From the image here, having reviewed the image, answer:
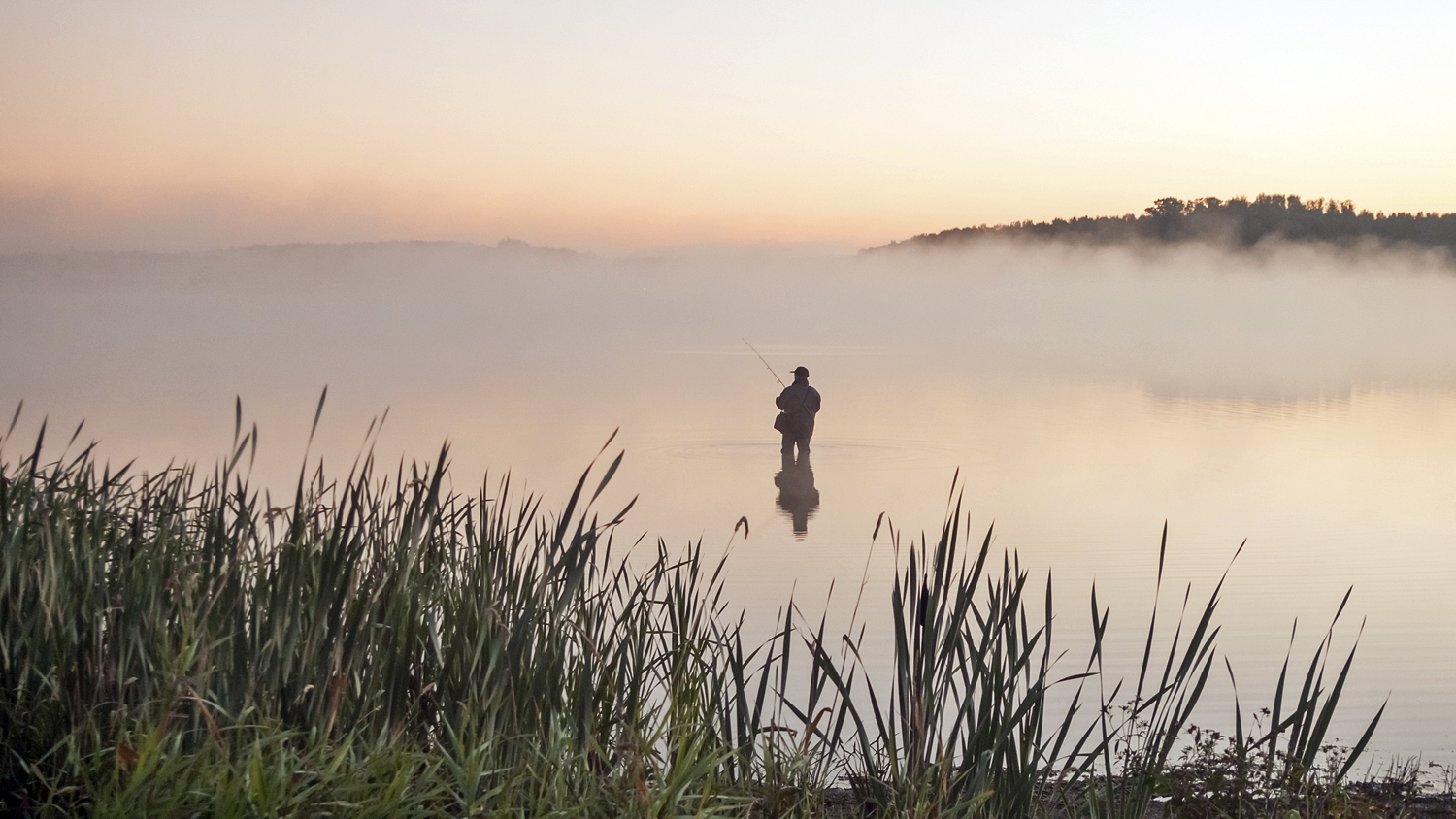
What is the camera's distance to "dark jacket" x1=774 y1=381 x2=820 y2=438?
17.6 metres

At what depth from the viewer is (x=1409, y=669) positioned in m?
8.62

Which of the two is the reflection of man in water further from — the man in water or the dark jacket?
the dark jacket

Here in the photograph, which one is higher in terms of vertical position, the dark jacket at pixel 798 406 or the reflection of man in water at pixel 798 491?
the dark jacket at pixel 798 406

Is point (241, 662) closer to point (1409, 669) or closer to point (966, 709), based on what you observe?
point (966, 709)

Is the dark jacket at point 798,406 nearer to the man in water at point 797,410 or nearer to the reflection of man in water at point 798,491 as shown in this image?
the man in water at point 797,410

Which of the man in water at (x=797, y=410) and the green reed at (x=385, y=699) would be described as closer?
the green reed at (x=385, y=699)

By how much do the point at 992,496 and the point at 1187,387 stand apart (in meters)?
32.7

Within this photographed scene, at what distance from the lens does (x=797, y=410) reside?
58.5ft

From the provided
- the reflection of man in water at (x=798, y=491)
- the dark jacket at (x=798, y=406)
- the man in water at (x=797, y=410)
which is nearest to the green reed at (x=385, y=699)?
the reflection of man in water at (x=798, y=491)

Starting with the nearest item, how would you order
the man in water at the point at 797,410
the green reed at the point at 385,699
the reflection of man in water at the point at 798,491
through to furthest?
the green reed at the point at 385,699 → the reflection of man in water at the point at 798,491 → the man in water at the point at 797,410

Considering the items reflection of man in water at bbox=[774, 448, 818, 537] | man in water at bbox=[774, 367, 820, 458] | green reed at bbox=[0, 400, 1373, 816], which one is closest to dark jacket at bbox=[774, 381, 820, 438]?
man in water at bbox=[774, 367, 820, 458]

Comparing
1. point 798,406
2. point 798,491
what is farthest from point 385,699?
point 798,491

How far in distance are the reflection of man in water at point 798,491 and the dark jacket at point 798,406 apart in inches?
26.1

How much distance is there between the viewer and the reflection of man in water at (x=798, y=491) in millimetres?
16281
